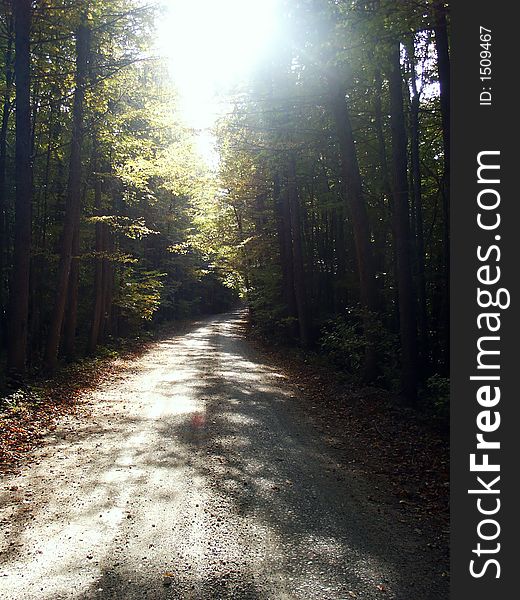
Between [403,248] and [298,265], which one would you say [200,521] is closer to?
[403,248]

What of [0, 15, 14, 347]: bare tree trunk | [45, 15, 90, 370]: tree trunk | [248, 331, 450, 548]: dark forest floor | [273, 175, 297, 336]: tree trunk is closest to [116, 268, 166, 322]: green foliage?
[0, 15, 14, 347]: bare tree trunk

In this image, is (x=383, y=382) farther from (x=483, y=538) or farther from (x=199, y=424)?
(x=483, y=538)

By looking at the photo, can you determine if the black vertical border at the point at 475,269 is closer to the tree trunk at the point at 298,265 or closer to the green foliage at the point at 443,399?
the green foliage at the point at 443,399

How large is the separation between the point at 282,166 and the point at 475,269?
1406 cm

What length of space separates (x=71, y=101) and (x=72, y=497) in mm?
12048

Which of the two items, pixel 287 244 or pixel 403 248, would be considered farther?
pixel 287 244

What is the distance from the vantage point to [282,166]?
17250mm

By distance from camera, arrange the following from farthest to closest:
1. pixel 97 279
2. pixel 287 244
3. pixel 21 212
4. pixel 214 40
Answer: pixel 287 244
pixel 97 279
pixel 214 40
pixel 21 212

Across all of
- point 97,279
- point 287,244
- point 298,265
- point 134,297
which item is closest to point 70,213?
point 97,279

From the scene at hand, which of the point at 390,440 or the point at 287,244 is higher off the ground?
the point at 287,244

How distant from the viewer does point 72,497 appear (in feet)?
19.4

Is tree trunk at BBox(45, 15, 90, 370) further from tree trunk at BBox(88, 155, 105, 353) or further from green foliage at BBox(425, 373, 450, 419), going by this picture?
green foliage at BBox(425, 373, 450, 419)

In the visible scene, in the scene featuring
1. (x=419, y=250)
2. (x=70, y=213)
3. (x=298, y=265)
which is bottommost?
(x=298, y=265)

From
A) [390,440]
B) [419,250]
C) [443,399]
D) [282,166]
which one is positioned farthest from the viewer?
[282,166]
